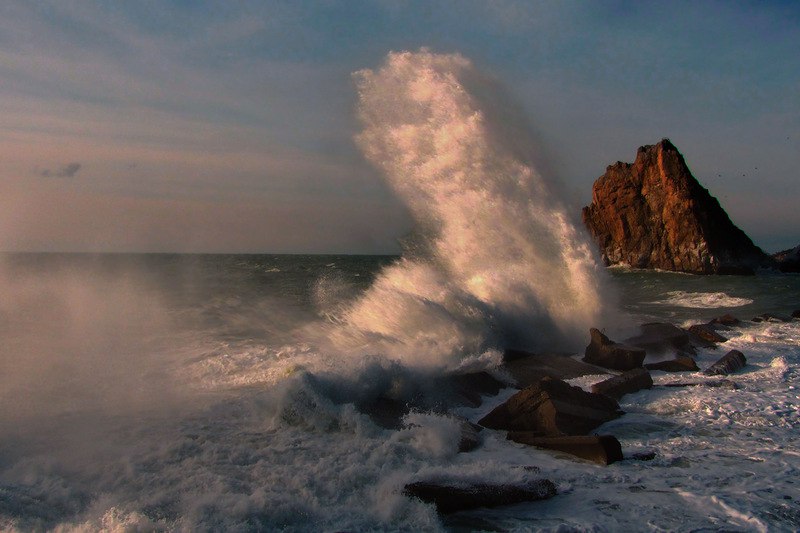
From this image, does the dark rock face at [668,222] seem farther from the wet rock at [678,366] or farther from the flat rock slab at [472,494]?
the flat rock slab at [472,494]

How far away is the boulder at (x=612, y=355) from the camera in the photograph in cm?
1143

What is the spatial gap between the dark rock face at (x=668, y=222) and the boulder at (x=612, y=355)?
4508 cm

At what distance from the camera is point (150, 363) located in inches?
462

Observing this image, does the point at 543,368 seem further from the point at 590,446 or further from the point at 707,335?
the point at 707,335

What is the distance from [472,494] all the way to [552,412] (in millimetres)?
2285

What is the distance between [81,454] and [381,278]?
1061 cm

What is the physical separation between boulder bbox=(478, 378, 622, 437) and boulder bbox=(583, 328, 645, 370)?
345 centimetres

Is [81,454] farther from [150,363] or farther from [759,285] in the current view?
[759,285]

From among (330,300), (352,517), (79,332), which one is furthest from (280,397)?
(330,300)

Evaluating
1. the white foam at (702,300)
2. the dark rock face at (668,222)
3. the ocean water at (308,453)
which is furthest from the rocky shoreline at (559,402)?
the dark rock face at (668,222)

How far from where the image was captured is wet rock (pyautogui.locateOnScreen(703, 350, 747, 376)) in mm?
10703

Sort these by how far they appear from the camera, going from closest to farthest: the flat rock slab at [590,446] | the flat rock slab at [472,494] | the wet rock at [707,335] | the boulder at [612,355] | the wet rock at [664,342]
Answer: the flat rock slab at [472,494] → the flat rock slab at [590,446] → the boulder at [612,355] → the wet rock at [664,342] → the wet rock at [707,335]

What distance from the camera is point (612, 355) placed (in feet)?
37.9

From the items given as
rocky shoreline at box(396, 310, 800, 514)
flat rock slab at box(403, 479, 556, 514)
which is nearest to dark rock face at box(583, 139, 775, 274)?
rocky shoreline at box(396, 310, 800, 514)
